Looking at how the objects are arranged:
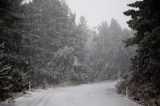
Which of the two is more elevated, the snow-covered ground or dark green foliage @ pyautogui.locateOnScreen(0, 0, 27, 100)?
dark green foliage @ pyautogui.locateOnScreen(0, 0, 27, 100)

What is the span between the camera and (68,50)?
53812mm

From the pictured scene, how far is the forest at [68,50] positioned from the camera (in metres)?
17.0

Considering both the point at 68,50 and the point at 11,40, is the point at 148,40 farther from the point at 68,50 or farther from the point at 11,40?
the point at 68,50

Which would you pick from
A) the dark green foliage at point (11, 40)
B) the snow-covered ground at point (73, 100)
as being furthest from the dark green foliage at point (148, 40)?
the dark green foliage at point (11, 40)

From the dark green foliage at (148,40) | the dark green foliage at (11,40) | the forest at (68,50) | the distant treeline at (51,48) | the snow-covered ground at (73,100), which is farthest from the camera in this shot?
the distant treeline at (51,48)

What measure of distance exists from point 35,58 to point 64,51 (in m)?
7.93

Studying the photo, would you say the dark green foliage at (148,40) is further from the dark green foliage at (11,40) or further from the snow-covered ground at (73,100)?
the dark green foliage at (11,40)

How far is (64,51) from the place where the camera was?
53062 mm

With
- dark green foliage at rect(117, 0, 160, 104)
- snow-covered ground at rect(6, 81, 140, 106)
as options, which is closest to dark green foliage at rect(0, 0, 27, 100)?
snow-covered ground at rect(6, 81, 140, 106)

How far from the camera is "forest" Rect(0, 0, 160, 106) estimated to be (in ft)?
55.8

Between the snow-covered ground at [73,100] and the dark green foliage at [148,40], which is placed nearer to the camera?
the dark green foliage at [148,40]

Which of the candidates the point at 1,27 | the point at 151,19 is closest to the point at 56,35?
the point at 1,27

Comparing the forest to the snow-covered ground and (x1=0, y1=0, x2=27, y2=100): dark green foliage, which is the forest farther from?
the snow-covered ground

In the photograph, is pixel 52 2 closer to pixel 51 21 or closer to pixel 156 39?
pixel 51 21
